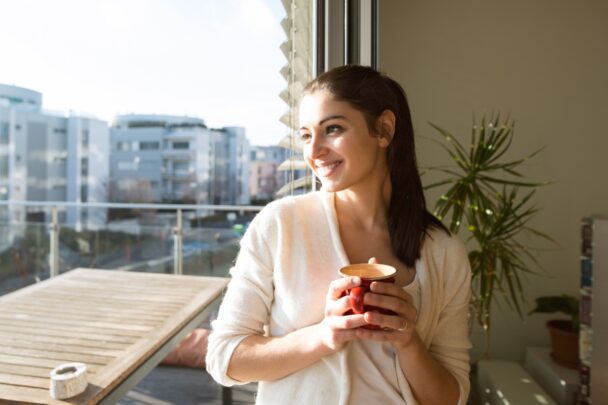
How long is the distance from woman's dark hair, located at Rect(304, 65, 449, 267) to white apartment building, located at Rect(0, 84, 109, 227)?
614mm

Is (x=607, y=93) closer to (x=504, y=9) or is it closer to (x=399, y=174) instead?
(x=504, y=9)

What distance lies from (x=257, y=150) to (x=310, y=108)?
5.37 ft

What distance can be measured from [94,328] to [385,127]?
1582 mm

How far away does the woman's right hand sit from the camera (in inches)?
28.6

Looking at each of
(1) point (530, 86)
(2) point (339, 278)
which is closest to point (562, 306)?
(1) point (530, 86)

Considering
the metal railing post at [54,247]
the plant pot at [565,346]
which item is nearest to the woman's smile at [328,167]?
the metal railing post at [54,247]

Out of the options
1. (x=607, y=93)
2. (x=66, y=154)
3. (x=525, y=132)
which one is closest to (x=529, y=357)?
(x=525, y=132)

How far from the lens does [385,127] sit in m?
1.00

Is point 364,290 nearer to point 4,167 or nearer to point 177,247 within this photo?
point 4,167

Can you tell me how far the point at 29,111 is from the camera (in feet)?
3.16

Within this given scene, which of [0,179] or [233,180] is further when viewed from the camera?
[233,180]

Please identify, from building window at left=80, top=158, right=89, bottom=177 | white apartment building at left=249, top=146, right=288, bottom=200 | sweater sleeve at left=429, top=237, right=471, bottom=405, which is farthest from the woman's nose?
white apartment building at left=249, top=146, right=288, bottom=200

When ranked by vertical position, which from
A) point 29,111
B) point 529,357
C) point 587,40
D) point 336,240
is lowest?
point 529,357

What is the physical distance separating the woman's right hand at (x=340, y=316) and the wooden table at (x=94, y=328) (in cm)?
87
